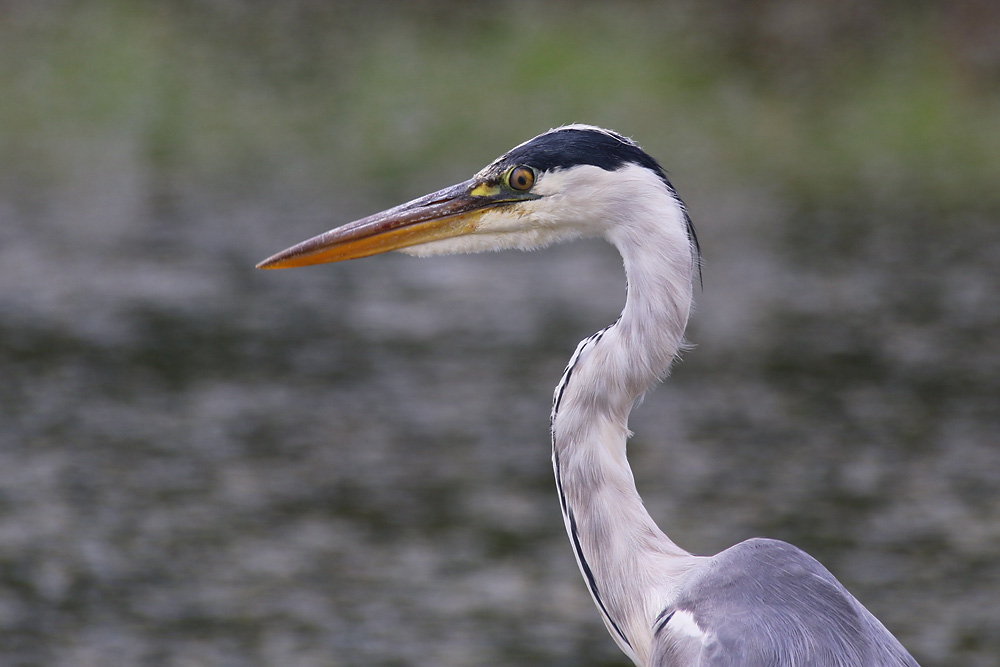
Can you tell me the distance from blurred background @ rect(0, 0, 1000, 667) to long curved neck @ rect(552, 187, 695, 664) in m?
3.46

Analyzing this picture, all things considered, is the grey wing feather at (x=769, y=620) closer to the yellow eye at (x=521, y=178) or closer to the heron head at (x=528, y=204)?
the heron head at (x=528, y=204)

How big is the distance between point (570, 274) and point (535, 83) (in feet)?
24.3

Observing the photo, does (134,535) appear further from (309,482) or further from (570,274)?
(570,274)

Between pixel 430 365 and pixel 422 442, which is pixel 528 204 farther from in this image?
pixel 430 365

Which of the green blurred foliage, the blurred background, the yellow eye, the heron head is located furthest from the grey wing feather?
the green blurred foliage

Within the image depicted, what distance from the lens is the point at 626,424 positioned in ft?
10.2

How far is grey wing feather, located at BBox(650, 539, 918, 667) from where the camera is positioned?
2.83 meters

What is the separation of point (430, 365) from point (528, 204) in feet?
21.6

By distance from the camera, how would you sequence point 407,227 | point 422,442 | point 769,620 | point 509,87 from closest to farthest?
point 769,620 → point 407,227 → point 422,442 → point 509,87

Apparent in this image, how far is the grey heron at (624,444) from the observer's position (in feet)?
9.46

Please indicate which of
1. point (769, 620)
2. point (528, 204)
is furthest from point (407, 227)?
point (769, 620)

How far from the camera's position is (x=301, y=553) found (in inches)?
290

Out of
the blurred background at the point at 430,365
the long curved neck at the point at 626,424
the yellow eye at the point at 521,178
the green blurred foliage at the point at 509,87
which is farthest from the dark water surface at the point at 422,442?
the yellow eye at the point at 521,178

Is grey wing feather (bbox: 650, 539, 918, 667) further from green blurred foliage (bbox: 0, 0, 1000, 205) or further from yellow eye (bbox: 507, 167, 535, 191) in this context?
green blurred foliage (bbox: 0, 0, 1000, 205)
